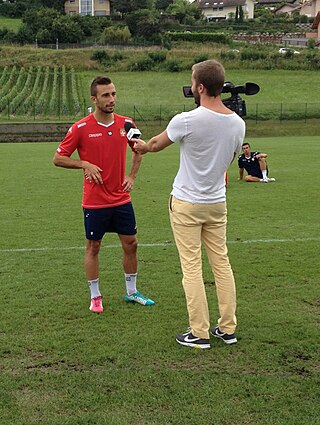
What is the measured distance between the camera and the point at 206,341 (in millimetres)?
5234

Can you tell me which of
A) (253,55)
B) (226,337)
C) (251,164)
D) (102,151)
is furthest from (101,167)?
(253,55)

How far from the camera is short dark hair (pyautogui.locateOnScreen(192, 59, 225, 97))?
190 inches

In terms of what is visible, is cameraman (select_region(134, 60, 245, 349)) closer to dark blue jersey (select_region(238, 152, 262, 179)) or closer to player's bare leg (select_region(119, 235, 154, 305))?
player's bare leg (select_region(119, 235, 154, 305))

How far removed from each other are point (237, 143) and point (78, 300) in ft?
8.32

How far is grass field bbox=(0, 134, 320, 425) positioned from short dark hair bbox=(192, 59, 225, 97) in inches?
85.0

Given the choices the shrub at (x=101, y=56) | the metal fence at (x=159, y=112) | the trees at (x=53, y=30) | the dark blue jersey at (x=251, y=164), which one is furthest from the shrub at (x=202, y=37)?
the dark blue jersey at (x=251, y=164)

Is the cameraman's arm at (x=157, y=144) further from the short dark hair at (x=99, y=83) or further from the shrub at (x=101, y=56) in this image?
the shrub at (x=101, y=56)

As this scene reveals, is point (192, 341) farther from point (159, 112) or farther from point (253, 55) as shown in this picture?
point (253, 55)

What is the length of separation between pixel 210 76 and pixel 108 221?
6.58 feet

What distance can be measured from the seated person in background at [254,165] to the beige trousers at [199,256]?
10369 millimetres

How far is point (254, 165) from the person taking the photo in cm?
1575

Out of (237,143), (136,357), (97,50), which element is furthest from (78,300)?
(97,50)

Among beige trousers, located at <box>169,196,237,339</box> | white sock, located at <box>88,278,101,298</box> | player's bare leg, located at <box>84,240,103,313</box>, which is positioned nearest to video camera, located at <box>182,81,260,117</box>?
beige trousers, located at <box>169,196,237,339</box>

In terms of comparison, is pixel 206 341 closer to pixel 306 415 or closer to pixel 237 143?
pixel 306 415
